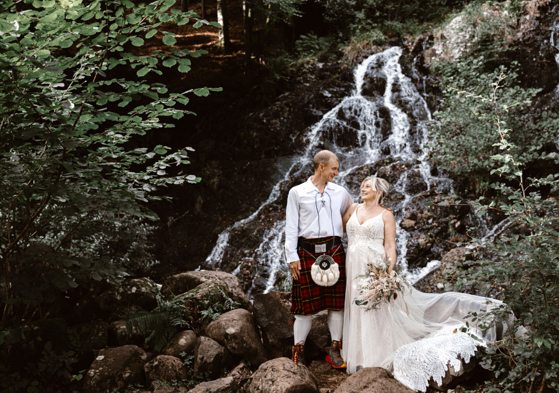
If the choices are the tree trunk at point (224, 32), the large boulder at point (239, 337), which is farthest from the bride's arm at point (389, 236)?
the tree trunk at point (224, 32)

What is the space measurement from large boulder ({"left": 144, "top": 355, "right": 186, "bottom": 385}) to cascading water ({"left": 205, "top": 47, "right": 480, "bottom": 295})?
4507mm

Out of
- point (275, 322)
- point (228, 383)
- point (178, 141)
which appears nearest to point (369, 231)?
point (275, 322)

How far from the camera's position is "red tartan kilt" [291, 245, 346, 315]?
162 inches

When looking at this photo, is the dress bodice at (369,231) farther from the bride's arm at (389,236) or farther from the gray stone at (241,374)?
the gray stone at (241,374)

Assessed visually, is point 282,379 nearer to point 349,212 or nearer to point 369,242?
point 369,242

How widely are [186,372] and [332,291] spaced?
1.92 metres

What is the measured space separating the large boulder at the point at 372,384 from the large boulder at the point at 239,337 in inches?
59.9

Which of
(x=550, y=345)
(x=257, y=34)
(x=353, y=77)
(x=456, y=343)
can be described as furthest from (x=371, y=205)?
(x=257, y=34)

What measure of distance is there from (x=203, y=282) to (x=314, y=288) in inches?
85.3

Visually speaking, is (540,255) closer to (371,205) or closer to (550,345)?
(550,345)

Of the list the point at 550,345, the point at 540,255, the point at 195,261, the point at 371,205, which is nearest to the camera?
the point at 550,345

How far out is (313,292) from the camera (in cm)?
414

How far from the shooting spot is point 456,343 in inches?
137

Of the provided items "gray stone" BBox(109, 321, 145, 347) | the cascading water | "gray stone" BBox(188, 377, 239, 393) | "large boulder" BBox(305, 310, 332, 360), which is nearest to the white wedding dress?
"large boulder" BBox(305, 310, 332, 360)
